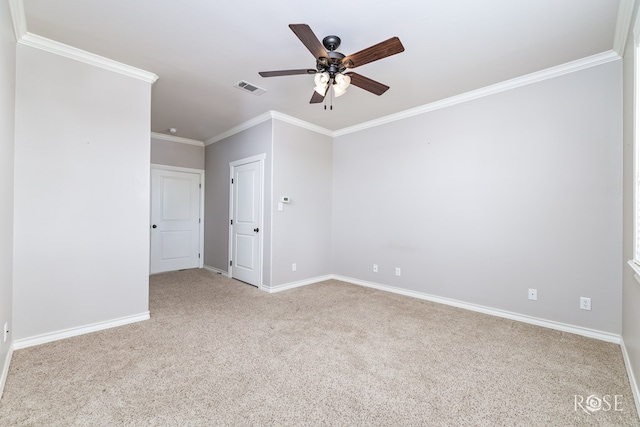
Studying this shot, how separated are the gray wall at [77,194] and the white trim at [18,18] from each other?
141mm

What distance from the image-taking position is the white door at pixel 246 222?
4.46m

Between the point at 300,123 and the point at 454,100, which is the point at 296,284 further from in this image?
the point at 454,100

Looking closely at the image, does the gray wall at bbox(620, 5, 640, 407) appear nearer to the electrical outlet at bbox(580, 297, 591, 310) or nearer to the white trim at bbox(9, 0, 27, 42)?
the electrical outlet at bbox(580, 297, 591, 310)

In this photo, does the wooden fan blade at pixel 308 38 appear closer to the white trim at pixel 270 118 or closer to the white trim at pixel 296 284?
the white trim at pixel 270 118

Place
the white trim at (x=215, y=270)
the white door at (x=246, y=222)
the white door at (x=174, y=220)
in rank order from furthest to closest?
the white door at (x=174, y=220) < the white trim at (x=215, y=270) < the white door at (x=246, y=222)

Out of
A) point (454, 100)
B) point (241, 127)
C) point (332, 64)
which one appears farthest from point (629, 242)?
point (241, 127)

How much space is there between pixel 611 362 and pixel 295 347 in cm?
249

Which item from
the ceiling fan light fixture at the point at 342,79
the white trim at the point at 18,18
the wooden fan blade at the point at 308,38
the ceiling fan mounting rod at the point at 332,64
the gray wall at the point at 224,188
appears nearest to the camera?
the wooden fan blade at the point at 308,38

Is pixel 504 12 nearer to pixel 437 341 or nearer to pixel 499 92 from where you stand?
pixel 499 92

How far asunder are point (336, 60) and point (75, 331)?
10.8ft

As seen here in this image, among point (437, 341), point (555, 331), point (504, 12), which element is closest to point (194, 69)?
point (504, 12)

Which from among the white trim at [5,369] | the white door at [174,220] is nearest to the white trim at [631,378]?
the white trim at [5,369]

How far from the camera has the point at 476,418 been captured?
1617mm

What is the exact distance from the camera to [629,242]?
2195 mm
